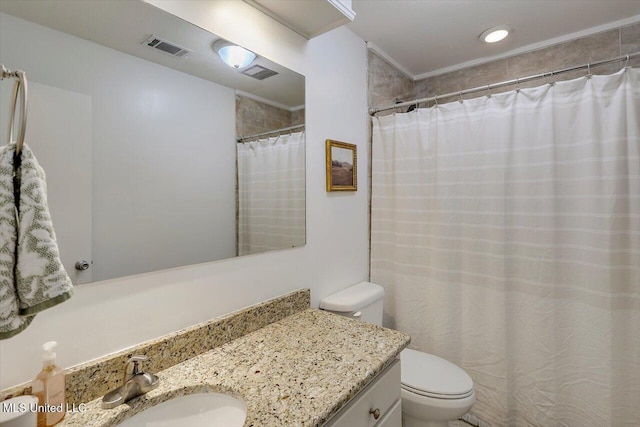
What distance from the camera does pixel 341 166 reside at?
1.72m

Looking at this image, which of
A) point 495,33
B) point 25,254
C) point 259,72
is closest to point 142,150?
point 25,254

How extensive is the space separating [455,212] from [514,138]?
0.50 meters

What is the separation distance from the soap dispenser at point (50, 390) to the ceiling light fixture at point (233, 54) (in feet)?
3.45

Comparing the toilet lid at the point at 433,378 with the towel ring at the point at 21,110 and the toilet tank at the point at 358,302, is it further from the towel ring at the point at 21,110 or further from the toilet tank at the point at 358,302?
the towel ring at the point at 21,110

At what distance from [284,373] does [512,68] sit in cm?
246

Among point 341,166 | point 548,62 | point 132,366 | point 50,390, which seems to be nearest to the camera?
point 50,390

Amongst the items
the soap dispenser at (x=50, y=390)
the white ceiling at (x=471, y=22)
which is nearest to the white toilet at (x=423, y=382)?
the soap dispenser at (x=50, y=390)

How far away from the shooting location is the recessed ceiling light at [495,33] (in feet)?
6.01

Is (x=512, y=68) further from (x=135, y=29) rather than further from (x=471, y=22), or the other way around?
(x=135, y=29)

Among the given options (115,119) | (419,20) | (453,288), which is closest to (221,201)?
(115,119)

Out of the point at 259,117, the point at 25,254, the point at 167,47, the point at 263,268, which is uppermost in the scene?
the point at 167,47

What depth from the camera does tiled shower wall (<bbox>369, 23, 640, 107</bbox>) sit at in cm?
180

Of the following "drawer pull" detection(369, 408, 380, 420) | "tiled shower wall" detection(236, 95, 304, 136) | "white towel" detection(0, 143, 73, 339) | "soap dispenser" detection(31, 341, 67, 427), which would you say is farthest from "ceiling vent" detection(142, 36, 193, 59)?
"drawer pull" detection(369, 408, 380, 420)

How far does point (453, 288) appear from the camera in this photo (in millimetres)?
1815
